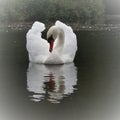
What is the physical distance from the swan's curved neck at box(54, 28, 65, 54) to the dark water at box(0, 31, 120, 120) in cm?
63

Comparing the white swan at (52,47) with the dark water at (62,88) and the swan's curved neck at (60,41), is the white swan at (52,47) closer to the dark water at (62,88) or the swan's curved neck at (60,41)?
the swan's curved neck at (60,41)

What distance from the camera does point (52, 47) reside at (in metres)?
19.0

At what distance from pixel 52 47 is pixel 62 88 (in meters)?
4.88

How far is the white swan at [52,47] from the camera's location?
18.6 meters

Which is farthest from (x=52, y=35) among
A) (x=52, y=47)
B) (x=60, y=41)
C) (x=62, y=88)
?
(x=62, y=88)

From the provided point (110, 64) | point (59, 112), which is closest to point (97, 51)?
point (110, 64)

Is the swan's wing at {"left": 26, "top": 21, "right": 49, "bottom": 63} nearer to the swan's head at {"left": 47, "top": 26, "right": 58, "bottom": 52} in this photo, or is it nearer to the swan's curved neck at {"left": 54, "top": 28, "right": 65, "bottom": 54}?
the swan's head at {"left": 47, "top": 26, "right": 58, "bottom": 52}

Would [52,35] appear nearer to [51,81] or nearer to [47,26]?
[51,81]

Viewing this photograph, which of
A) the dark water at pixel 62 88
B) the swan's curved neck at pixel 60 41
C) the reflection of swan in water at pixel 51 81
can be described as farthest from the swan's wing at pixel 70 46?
the reflection of swan in water at pixel 51 81

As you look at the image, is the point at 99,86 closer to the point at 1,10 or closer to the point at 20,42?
the point at 20,42

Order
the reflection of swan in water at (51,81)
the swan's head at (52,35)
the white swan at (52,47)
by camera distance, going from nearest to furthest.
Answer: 1. the reflection of swan in water at (51,81)
2. the white swan at (52,47)
3. the swan's head at (52,35)

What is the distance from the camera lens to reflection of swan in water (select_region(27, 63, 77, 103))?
13570 millimetres

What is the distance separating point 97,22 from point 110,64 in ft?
68.8

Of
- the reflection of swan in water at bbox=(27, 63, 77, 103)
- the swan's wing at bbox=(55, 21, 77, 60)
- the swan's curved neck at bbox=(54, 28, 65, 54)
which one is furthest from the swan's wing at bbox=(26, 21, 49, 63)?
the reflection of swan in water at bbox=(27, 63, 77, 103)
